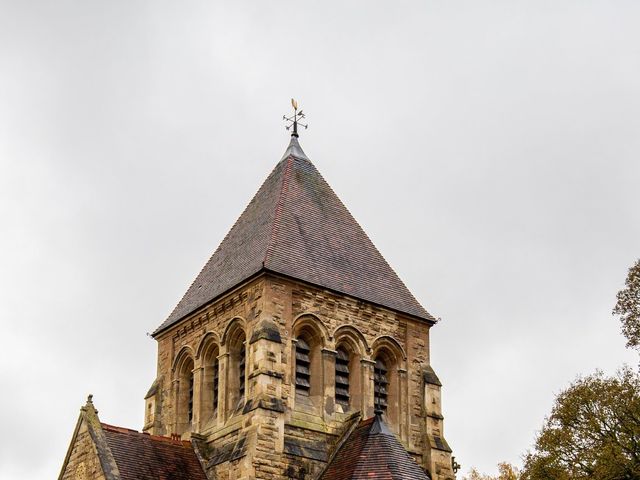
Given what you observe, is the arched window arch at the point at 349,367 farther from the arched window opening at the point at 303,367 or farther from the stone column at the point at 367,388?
the arched window opening at the point at 303,367

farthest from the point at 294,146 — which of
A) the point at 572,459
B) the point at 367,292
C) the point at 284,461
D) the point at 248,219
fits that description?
the point at 572,459

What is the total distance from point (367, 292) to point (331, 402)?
348 centimetres

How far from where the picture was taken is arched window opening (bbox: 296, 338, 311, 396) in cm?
2644

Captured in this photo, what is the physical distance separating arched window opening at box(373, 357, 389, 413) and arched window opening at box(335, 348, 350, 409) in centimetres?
78

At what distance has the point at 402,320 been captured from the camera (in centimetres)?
2898

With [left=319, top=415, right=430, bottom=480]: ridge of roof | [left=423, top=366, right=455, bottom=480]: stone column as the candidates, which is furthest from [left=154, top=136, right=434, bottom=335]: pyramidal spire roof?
[left=319, top=415, right=430, bottom=480]: ridge of roof

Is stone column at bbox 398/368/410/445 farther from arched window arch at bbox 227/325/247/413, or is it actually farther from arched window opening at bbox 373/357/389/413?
arched window arch at bbox 227/325/247/413

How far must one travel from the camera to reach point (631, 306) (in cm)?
2191

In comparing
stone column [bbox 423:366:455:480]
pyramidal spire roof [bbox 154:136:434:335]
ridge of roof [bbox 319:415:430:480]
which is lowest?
ridge of roof [bbox 319:415:430:480]

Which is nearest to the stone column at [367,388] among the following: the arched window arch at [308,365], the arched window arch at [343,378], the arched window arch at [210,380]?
the arched window arch at [343,378]

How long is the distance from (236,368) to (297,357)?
1.79 m

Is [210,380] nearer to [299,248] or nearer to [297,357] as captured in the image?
[297,357]

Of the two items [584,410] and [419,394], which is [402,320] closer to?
[419,394]

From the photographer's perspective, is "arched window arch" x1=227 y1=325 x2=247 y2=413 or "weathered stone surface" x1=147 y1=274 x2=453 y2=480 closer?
"weathered stone surface" x1=147 y1=274 x2=453 y2=480
